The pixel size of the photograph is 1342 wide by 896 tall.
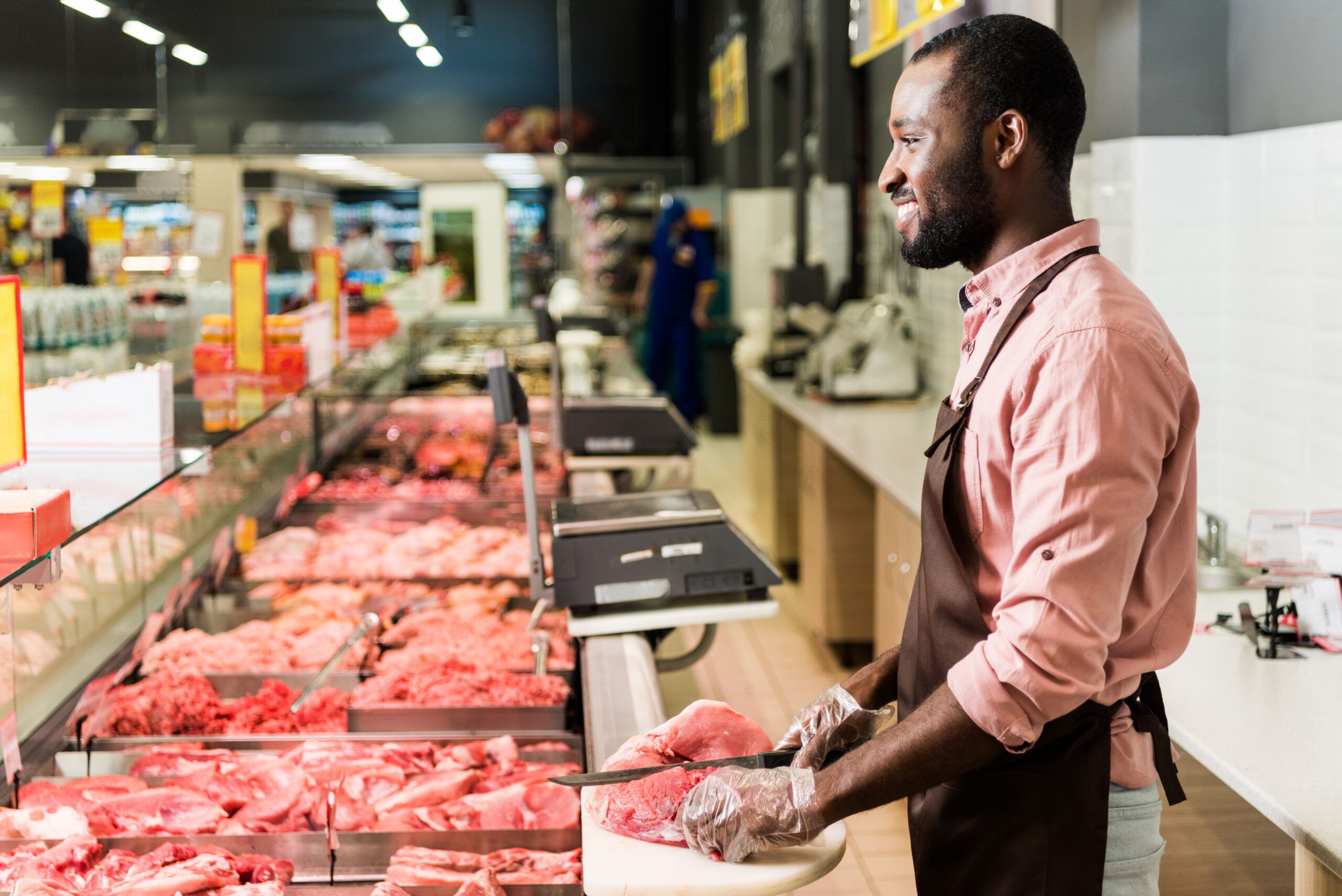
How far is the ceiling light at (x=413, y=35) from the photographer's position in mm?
10039

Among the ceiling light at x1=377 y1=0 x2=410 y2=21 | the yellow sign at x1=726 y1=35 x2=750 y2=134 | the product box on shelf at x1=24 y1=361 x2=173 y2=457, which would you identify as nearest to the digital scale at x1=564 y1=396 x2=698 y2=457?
the product box on shelf at x1=24 y1=361 x2=173 y2=457

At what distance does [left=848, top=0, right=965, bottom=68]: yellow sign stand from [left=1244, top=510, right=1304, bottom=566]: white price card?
7.61ft

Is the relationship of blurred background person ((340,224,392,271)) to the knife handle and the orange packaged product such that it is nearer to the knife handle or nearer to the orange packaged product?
the orange packaged product

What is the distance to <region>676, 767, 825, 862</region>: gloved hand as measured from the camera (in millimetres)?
1285

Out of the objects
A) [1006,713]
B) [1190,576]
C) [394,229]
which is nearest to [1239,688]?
[1190,576]

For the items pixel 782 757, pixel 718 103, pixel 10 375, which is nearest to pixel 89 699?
pixel 10 375

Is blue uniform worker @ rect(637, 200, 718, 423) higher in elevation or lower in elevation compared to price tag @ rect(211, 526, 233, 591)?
higher

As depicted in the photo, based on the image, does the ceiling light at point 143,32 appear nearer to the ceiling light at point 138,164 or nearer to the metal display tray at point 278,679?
the ceiling light at point 138,164

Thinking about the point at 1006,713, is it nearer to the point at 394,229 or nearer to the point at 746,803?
the point at 746,803

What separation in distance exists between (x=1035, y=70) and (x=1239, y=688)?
1302 mm

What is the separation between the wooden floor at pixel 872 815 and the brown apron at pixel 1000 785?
101 centimetres

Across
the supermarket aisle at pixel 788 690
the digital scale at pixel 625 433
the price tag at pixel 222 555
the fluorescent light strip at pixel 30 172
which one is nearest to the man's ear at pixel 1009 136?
the supermarket aisle at pixel 788 690

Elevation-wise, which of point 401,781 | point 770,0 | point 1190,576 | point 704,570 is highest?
point 770,0

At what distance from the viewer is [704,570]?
7.68ft
